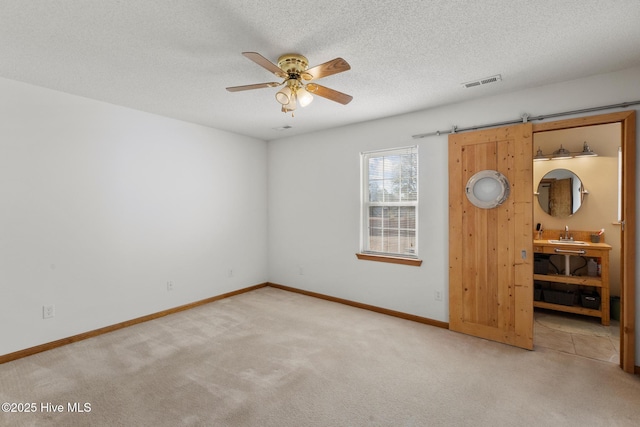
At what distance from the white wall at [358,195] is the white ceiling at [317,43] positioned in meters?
0.20

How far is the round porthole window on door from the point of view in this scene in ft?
10.2

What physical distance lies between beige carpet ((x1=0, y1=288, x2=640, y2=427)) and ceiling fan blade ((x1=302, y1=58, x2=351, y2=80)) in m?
2.35

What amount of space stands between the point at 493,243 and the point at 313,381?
230 cm

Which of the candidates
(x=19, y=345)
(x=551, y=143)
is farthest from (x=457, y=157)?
A: (x=19, y=345)

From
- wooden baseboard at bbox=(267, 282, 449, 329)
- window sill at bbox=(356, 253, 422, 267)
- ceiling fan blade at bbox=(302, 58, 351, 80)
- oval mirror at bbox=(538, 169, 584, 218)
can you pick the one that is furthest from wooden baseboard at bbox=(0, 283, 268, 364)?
oval mirror at bbox=(538, 169, 584, 218)

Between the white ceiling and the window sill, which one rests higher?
the white ceiling

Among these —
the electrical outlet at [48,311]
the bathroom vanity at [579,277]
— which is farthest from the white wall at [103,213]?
the bathroom vanity at [579,277]

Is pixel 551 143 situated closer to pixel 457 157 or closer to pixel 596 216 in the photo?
pixel 596 216

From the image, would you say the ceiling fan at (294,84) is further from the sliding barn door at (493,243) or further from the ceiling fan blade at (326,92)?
the sliding barn door at (493,243)

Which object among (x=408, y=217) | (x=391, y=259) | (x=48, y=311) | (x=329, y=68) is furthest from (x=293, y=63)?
(x=48, y=311)

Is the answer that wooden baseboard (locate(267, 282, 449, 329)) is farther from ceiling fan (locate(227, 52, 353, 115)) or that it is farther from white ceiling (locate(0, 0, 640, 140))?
ceiling fan (locate(227, 52, 353, 115))

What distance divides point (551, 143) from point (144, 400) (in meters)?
5.66

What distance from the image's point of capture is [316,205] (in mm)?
4781

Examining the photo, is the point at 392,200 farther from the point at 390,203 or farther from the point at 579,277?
the point at 579,277
